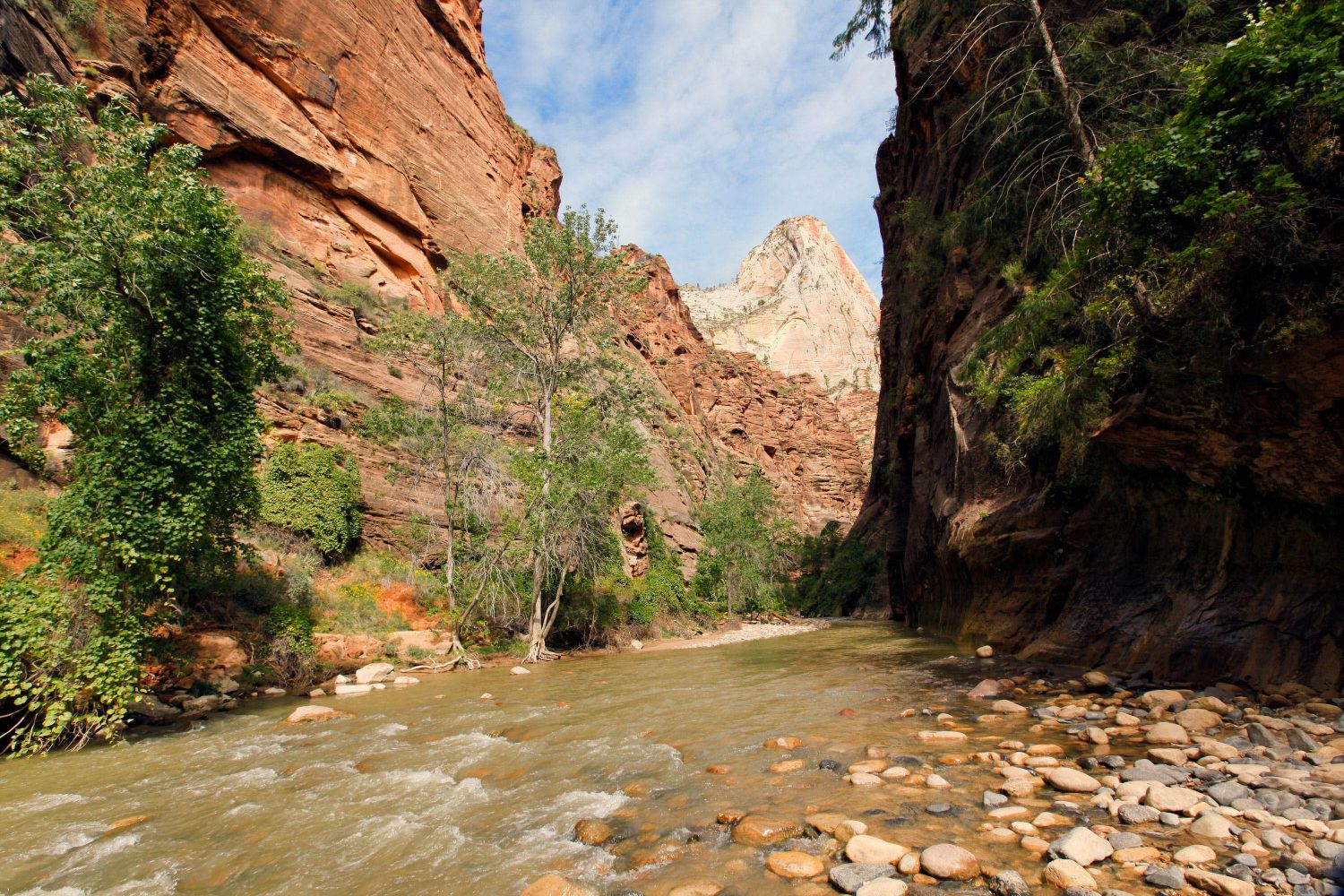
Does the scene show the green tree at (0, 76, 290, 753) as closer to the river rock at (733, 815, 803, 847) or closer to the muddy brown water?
the muddy brown water

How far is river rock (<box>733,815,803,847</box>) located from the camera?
3.88 m

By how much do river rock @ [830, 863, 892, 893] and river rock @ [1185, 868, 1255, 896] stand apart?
144 cm

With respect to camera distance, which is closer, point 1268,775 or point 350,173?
point 1268,775

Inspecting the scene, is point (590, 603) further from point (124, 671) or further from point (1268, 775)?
point (1268, 775)

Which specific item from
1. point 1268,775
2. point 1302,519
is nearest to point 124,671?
point 1268,775

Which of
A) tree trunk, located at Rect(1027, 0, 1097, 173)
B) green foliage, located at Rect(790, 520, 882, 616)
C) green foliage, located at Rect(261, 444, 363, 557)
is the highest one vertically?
tree trunk, located at Rect(1027, 0, 1097, 173)

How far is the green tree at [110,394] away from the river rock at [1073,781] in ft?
33.8

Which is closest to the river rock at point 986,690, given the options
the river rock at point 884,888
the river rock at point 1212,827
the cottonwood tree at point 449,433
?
the river rock at point 1212,827

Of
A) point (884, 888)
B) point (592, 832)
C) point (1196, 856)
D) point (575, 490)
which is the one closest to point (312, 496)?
point (575, 490)

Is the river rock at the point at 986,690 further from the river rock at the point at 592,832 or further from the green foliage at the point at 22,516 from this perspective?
the green foliage at the point at 22,516

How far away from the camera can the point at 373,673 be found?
12.3 meters

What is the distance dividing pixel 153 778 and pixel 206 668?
542cm

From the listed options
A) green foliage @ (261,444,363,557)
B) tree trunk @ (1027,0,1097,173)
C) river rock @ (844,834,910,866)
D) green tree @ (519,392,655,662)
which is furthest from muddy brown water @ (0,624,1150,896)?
tree trunk @ (1027,0,1097,173)

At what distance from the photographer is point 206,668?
A: 1052cm
